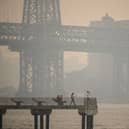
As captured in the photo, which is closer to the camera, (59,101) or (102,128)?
(59,101)

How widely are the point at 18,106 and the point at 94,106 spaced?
8059 mm

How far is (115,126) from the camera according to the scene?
13012 centimetres

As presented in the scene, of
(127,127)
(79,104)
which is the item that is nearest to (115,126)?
(127,127)

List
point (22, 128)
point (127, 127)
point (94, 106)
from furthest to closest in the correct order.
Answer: point (127, 127)
point (22, 128)
point (94, 106)

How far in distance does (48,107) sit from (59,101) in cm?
194

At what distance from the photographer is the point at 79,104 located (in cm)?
9275

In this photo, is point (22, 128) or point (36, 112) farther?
point (22, 128)

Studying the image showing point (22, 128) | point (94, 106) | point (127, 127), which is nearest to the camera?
point (94, 106)

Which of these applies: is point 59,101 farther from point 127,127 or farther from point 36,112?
point 127,127

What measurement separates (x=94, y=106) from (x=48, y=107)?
17.8ft

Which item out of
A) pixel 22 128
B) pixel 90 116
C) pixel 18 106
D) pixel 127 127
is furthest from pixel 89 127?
pixel 127 127

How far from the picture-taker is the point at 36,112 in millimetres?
91562

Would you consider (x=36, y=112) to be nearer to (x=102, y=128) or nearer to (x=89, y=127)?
(x=89, y=127)

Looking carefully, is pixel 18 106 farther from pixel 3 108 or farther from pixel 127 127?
pixel 127 127
